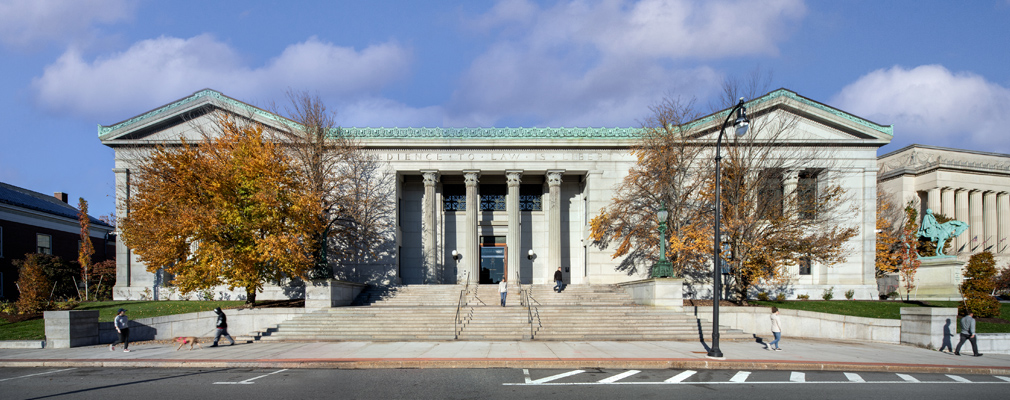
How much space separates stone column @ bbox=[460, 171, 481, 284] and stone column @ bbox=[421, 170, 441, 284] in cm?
194

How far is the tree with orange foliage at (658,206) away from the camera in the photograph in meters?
30.9

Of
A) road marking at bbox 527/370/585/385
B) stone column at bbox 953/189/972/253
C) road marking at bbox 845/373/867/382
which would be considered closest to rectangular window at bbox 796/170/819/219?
road marking at bbox 845/373/867/382

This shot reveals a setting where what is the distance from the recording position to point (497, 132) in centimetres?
3662

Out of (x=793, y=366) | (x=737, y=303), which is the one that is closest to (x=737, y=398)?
(x=793, y=366)

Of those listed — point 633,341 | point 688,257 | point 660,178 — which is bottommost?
point 633,341

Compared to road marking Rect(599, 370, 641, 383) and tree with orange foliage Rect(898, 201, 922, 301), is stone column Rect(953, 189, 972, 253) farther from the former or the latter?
road marking Rect(599, 370, 641, 383)

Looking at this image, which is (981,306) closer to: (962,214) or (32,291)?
(32,291)

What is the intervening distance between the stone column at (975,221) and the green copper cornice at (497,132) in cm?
4675

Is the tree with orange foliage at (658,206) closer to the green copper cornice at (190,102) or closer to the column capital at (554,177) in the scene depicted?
the column capital at (554,177)

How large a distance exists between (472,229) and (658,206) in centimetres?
1128

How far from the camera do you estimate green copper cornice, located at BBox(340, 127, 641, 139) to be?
120 feet

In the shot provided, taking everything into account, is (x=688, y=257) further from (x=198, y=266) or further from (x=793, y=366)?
(x=198, y=266)

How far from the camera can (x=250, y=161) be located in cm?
2402

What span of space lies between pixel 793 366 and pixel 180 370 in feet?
54.7
